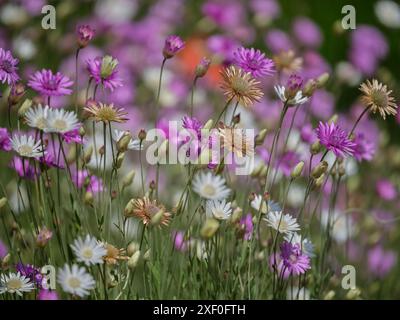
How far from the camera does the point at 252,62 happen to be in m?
1.16

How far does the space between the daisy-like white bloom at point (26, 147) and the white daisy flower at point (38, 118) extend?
0.09 ft

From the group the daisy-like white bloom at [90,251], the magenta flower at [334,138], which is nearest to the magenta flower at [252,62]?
the magenta flower at [334,138]

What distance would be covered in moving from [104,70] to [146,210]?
0.73ft

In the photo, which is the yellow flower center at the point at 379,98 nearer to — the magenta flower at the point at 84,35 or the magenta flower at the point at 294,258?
the magenta flower at the point at 294,258

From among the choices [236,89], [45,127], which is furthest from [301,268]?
[45,127]

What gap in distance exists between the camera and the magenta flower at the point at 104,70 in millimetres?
1168

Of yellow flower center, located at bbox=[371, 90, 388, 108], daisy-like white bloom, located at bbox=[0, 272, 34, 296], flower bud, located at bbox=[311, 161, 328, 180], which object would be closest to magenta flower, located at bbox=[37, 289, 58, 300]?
daisy-like white bloom, located at bbox=[0, 272, 34, 296]

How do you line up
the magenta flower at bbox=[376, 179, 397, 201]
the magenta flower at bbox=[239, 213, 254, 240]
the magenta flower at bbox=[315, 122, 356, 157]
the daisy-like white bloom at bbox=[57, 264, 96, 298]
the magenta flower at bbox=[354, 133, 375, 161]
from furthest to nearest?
1. the magenta flower at bbox=[376, 179, 397, 201]
2. the magenta flower at bbox=[354, 133, 375, 161]
3. the magenta flower at bbox=[239, 213, 254, 240]
4. the magenta flower at bbox=[315, 122, 356, 157]
5. the daisy-like white bloom at bbox=[57, 264, 96, 298]

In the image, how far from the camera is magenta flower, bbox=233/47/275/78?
3.80ft

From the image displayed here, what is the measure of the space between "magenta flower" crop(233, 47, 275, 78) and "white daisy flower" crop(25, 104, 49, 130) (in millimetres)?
291

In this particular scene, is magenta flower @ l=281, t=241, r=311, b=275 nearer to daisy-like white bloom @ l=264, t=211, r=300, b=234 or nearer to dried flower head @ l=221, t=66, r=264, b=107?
daisy-like white bloom @ l=264, t=211, r=300, b=234

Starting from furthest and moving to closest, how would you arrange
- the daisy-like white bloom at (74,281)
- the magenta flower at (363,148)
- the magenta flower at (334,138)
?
1. the magenta flower at (363,148)
2. the magenta flower at (334,138)
3. the daisy-like white bloom at (74,281)
